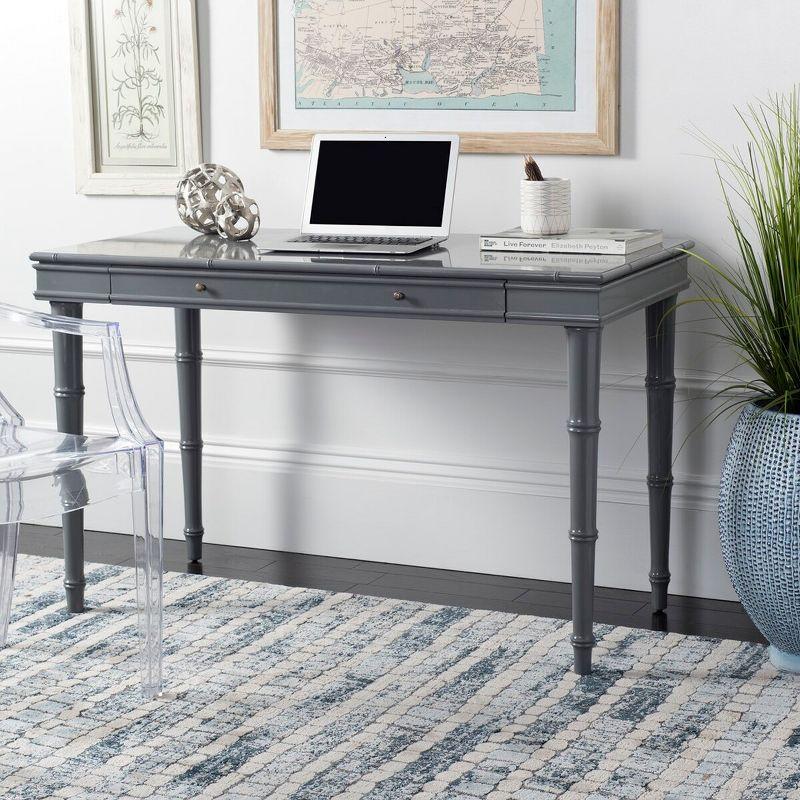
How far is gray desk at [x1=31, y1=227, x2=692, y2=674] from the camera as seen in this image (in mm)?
2326

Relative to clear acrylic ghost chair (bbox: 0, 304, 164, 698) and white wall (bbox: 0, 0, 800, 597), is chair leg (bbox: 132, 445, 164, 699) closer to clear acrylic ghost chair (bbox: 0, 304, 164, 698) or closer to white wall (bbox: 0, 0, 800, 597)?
clear acrylic ghost chair (bbox: 0, 304, 164, 698)

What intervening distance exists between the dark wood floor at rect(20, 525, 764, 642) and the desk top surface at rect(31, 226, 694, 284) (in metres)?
0.75

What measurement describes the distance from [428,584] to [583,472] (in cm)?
75

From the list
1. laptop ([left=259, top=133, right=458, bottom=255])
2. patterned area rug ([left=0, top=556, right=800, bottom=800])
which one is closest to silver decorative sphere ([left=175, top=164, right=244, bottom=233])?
laptop ([left=259, top=133, right=458, bottom=255])

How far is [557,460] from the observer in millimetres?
2975

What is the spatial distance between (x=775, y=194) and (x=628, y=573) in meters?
0.88

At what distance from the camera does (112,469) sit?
7.55 ft

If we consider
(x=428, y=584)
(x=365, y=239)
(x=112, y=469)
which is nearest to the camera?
Result: (x=112, y=469)

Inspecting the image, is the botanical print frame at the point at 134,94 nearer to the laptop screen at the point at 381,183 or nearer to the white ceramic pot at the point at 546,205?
the laptop screen at the point at 381,183

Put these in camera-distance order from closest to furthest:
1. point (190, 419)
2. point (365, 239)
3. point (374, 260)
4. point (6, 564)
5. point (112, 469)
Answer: point (112, 469)
point (374, 260)
point (6, 564)
point (365, 239)
point (190, 419)

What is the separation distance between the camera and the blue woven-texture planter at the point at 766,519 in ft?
7.79

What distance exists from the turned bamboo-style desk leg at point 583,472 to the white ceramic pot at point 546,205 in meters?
0.37

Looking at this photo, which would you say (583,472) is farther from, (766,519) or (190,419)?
(190,419)

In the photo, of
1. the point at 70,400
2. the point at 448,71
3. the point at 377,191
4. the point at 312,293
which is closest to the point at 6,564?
the point at 70,400
